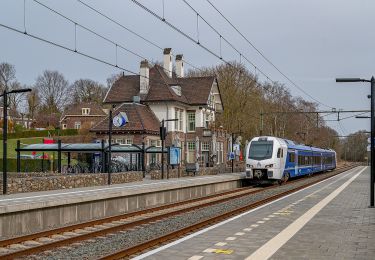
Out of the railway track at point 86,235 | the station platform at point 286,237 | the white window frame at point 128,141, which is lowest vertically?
the railway track at point 86,235

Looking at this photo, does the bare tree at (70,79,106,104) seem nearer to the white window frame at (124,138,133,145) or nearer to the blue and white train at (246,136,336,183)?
the white window frame at (124,138,133,145)

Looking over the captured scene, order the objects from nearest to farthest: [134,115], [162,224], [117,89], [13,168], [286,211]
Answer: [162,224] → [286,211] → [13,168] → [134,115] → [117,89]

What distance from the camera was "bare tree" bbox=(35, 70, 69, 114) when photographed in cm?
9000

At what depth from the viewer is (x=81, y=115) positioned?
8919 cm

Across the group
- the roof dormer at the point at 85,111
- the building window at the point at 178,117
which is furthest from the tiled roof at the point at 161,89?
the roof dormer at the point at 85,111

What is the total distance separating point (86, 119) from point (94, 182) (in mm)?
65749

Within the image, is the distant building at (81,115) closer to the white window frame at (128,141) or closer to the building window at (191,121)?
the building window at (191,121)

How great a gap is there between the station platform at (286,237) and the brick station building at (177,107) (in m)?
37.5

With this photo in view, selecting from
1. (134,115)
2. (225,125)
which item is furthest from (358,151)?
(134,115)

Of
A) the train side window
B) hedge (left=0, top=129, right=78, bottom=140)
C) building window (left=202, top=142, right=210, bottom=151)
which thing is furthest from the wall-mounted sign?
hedge (left=0, top=129, right=78, bottom=140)

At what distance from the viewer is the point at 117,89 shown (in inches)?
2393

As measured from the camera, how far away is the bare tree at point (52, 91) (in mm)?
90000

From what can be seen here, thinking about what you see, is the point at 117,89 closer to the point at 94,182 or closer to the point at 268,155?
the point at 268,155

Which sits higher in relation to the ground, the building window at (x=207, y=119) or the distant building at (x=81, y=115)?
the distant building at (x=81, y=115)
